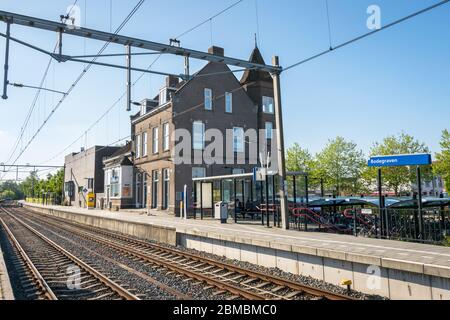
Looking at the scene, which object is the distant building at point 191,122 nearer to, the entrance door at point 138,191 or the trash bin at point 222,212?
the entrance door at point 138,191

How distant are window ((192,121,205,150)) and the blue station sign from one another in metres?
19.9

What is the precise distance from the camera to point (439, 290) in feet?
23.8

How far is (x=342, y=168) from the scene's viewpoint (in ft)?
155

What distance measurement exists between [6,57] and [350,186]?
43.1 m

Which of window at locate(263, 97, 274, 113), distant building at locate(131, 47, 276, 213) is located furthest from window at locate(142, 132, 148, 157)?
window at locate(263, 97, 274, 113)

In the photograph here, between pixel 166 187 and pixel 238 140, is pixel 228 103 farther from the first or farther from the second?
pixel 166 187

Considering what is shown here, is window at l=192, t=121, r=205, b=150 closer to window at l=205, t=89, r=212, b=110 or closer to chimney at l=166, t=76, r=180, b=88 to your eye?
window at l=205, t=89, r=212, b=110

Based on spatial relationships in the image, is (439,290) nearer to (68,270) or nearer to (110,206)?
(68,270)

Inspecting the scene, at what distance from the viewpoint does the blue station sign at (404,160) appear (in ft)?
38.3

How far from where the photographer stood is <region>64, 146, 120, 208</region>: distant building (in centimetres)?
5017

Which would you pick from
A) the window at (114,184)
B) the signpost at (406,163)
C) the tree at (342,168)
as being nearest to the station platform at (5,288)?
the signpost at (406,163)

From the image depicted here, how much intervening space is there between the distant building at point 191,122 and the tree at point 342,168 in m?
13.7

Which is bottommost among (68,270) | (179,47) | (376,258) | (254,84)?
(68,270)
